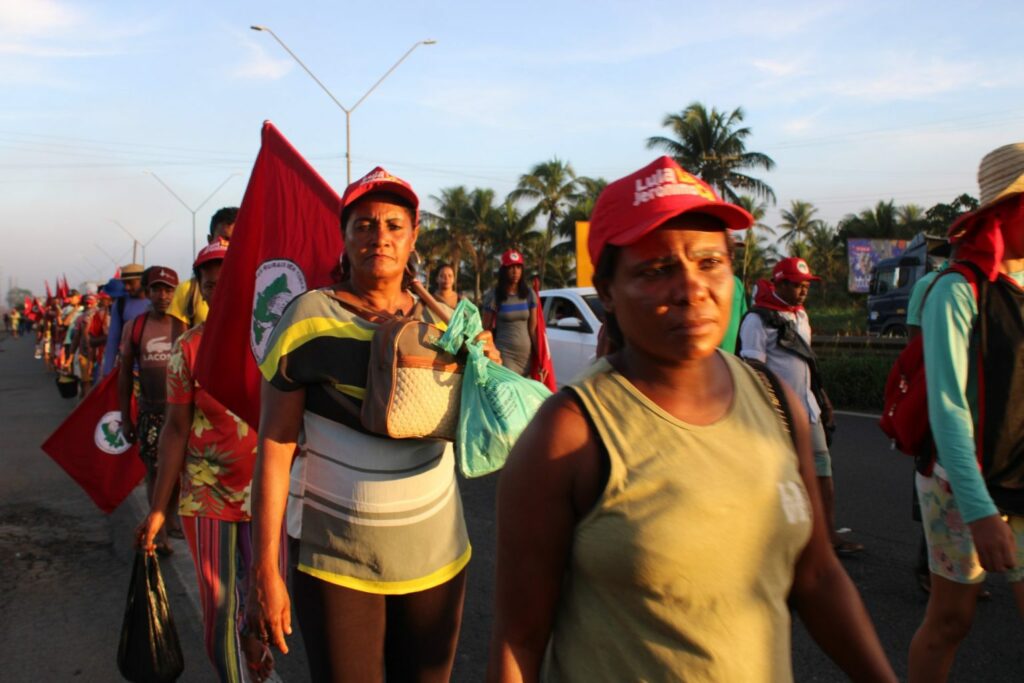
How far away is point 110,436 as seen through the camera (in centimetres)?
512

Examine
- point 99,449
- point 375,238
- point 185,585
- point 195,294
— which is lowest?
point 185,585

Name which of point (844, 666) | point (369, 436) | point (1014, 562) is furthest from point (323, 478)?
point (1014, 562)

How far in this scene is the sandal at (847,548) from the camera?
5543 millimetres

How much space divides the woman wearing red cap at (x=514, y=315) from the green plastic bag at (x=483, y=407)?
7232 millimetres

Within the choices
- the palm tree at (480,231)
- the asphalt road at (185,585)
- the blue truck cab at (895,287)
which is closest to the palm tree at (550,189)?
the palm tree at (480,231)

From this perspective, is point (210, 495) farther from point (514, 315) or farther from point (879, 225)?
point (879, 225)

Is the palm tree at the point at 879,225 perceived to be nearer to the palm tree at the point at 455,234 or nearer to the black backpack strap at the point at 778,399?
the palm tree at the point at 455,234

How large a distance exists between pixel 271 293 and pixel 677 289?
212cm

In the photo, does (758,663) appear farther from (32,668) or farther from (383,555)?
(32,668)

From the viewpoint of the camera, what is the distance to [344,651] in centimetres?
243

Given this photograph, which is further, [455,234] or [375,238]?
[455,234]

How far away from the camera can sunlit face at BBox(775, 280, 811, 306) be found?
18.8ft

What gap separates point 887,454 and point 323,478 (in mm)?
7457

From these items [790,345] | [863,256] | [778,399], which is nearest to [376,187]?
[778,399]
